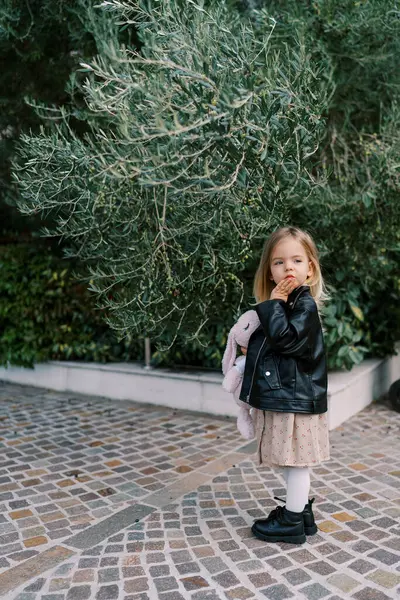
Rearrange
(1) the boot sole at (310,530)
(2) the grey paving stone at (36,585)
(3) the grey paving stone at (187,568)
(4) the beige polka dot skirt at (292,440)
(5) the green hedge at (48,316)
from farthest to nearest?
1. (5) the green hedge at (48,316)
2. (1) the boot sole at (310,530)
3. (4) the beige polka dot skirt at (292,440)
4. (3) the grey paving stone at (187,568)
5. (2) the grey paving stone at (36,585)

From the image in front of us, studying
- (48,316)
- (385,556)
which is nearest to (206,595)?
(385,556)

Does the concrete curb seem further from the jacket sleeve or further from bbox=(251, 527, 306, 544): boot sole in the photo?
the jacket sleeve

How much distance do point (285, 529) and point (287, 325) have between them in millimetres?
1119

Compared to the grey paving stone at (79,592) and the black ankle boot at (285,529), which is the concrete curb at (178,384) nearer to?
the black ankle boot at (285,529)

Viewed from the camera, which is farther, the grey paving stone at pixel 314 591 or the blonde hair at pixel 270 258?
the blonde hair at pixel 270 258

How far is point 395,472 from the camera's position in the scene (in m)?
4.14

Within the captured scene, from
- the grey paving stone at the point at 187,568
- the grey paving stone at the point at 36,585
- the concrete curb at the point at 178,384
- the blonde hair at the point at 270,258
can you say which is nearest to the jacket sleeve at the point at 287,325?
the blonde hair at the point at 270,258

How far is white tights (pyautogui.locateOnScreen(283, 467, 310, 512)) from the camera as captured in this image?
3088 mm

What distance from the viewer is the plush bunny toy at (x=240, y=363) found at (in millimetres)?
3196

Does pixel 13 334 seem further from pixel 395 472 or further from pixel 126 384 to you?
pixel 395 472

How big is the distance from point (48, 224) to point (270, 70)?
3989 millimetres

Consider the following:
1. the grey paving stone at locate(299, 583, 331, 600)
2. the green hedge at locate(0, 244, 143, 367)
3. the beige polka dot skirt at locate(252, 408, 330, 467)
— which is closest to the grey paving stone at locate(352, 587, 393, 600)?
the grey paving stone at locate(299, 583, 331, 600)

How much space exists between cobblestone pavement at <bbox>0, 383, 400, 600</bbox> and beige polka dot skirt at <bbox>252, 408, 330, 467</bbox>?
491 millimetres

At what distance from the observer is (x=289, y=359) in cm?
298
